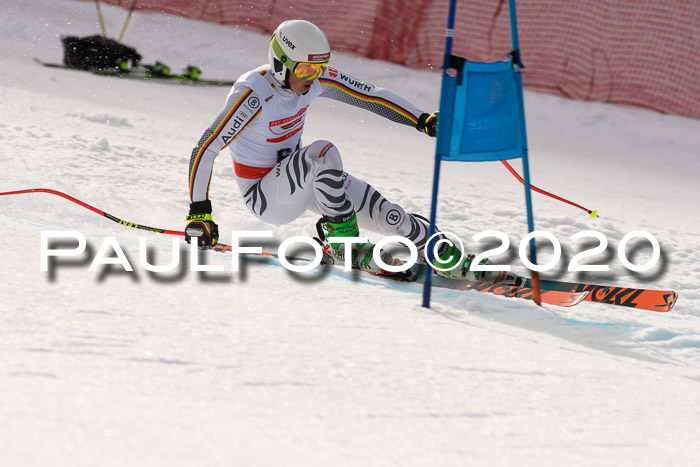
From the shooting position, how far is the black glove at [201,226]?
3.36 meters

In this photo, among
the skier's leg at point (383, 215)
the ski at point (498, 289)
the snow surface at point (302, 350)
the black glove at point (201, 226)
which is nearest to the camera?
the snow surface at point (302, 350)

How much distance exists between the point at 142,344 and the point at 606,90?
8484 millimetres

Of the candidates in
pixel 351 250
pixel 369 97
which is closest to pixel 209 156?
pixel 351 250

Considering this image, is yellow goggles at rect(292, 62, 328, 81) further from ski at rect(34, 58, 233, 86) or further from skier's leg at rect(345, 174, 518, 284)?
ski at rect(34, 58, 233, 86)

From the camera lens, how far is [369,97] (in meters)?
3.96

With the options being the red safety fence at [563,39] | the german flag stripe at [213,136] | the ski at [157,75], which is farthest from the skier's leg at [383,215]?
the red safety fence at [563,39]

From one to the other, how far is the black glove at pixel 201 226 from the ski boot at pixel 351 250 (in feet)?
1.78

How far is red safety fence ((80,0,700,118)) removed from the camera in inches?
374

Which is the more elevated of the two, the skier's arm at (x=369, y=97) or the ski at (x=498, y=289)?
the skier's arm at (x=369, y=97)

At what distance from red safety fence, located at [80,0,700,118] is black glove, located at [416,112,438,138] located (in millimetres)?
6465

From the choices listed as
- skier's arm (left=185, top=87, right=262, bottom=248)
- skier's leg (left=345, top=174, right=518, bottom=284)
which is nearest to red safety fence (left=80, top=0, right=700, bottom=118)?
skier's leg (left=345, top=174, right=518, bottom=284)

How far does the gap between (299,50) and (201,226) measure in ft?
2.91

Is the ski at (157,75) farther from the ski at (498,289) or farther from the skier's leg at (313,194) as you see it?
the ski at (498,289)

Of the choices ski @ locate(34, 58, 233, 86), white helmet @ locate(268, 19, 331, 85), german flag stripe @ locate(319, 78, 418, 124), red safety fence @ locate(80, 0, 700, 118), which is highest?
red safety fence @ locate(80, 0, 700, 118)
